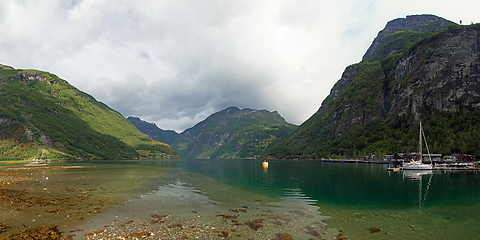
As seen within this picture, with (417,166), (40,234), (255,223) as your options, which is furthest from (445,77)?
(40,234)

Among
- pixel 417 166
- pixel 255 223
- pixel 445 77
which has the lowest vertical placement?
pixel 417 166

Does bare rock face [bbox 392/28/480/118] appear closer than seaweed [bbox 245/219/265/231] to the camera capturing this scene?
No

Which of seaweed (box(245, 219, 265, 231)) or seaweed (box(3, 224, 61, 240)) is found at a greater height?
seaweed (box(3, 224, 61, 240))

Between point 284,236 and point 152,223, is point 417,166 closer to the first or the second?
point 284,236

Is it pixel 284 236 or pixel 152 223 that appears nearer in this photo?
pixel 284 236

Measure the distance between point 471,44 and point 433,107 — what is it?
188 ft

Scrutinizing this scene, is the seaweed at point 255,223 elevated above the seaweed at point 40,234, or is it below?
below

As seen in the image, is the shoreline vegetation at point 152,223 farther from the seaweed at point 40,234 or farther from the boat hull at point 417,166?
the boat hull at point 417,166

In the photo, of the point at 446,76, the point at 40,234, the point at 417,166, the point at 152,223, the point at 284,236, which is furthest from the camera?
the point at 446,76

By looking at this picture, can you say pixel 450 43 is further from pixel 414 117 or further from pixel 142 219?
pixel 142 219

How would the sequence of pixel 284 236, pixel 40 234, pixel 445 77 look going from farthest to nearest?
pixel 445 77, pixel 284 236, pixel 40 234

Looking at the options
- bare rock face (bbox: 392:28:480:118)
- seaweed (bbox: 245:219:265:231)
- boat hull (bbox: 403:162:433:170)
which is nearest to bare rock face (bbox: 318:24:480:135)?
bare rock face (bbox: 392:28:480:118)

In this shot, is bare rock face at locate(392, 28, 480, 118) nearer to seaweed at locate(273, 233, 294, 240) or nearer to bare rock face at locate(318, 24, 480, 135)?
bare rock face at locate(318, 24, 480, 135)

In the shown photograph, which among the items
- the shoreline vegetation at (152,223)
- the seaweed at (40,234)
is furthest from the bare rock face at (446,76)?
the seaweed at (40,234)
